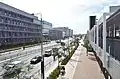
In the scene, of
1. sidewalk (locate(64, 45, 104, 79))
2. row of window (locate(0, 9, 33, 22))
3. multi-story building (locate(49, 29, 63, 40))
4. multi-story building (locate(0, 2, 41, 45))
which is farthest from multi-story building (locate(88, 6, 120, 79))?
multi-story building (locate(49, 29, 63, 40))

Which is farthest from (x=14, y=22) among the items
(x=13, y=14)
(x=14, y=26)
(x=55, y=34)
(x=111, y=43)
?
(x=55, y=34)

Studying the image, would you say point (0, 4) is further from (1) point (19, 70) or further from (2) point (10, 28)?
(1) point (19, 70)

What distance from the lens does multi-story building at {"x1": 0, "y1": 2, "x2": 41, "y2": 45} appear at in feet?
152

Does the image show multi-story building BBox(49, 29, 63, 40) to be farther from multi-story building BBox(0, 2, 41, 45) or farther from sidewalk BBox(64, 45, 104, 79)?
sidewalk BBox(64, 45, 104, 79)

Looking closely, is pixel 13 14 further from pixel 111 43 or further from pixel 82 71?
pixel 111 43

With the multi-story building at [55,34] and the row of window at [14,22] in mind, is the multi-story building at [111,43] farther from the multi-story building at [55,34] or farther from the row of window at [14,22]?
the multi-story building at [55,34]

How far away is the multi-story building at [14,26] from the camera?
4644 cm

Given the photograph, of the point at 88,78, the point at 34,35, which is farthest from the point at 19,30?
the point at 88,78

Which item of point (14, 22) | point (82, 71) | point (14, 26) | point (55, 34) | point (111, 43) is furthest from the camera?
point (55, 34)

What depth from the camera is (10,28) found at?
50281mm

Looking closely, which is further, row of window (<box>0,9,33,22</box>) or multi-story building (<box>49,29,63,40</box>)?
multi-story building (<box>49,29,63,40</box>)

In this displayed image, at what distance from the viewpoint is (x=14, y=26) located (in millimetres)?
53250

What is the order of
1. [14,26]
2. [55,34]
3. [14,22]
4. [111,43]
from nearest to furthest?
[111,43] → [14,26] → [14,22] → [55,34]

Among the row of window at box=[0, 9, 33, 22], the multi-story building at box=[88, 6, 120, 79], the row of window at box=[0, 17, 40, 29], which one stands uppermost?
the row of window at box=[0, 9, 33, 22]
